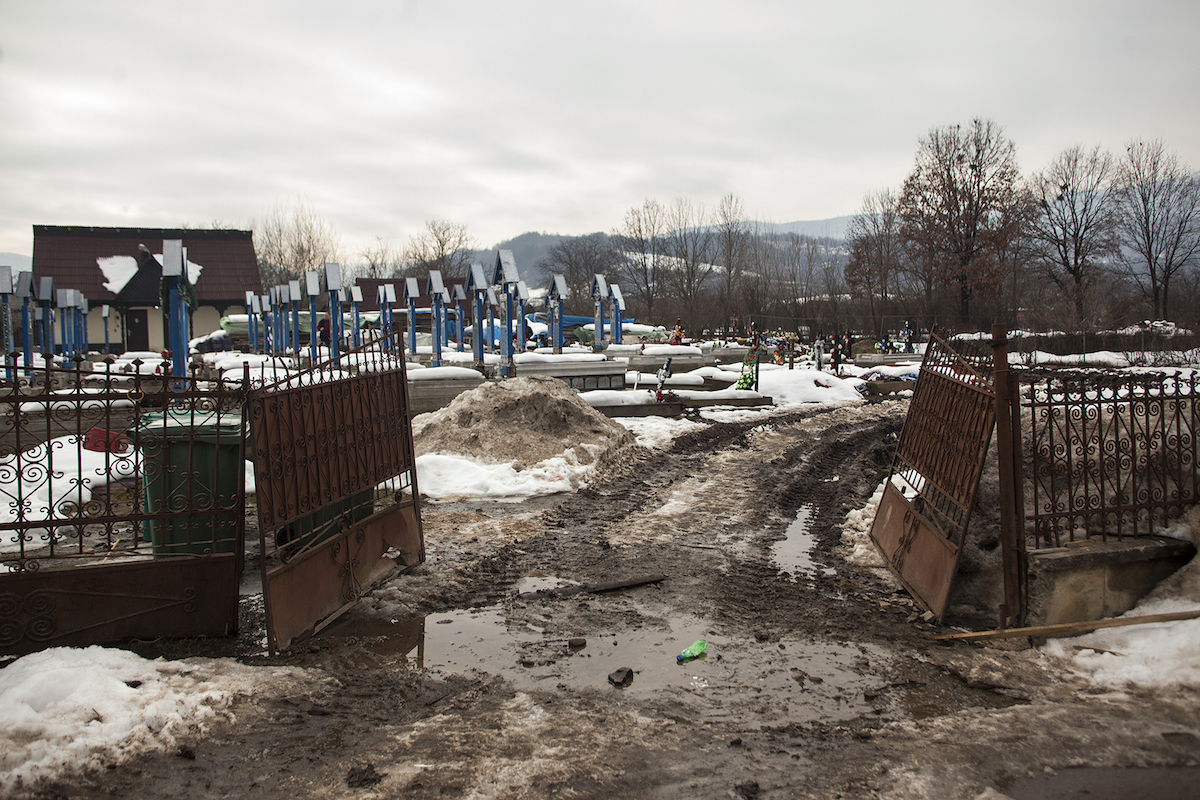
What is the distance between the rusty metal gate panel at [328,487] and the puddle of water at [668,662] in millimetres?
430

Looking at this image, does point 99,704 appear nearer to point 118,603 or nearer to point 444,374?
point 118,603

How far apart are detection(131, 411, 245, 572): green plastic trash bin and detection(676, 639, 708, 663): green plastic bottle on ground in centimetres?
309

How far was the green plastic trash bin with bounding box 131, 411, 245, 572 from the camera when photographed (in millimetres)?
5156

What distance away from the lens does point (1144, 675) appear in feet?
13.7

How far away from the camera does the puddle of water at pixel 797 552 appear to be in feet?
22.5

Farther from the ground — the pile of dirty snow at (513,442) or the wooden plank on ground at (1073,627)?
the pile of dirty snow at (513,442)

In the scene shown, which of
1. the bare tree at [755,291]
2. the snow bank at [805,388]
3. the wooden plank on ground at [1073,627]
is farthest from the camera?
the bare tree at [755,291]

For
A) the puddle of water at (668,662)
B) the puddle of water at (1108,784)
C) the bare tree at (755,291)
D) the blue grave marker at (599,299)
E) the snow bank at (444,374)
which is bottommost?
the puddle of water at (668,662)

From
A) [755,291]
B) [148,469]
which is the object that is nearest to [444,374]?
[148,469]

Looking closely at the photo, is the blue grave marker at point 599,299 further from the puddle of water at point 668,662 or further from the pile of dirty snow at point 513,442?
the puddle of water at point 668,662

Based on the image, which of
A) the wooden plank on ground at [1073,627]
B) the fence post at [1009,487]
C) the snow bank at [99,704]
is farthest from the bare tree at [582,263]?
the snow bank at [99,704]

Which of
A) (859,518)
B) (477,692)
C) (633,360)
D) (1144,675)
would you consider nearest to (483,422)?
(859,518)

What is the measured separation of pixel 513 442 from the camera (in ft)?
38.8

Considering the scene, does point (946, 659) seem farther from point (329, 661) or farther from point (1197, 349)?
point (1197, 349)
